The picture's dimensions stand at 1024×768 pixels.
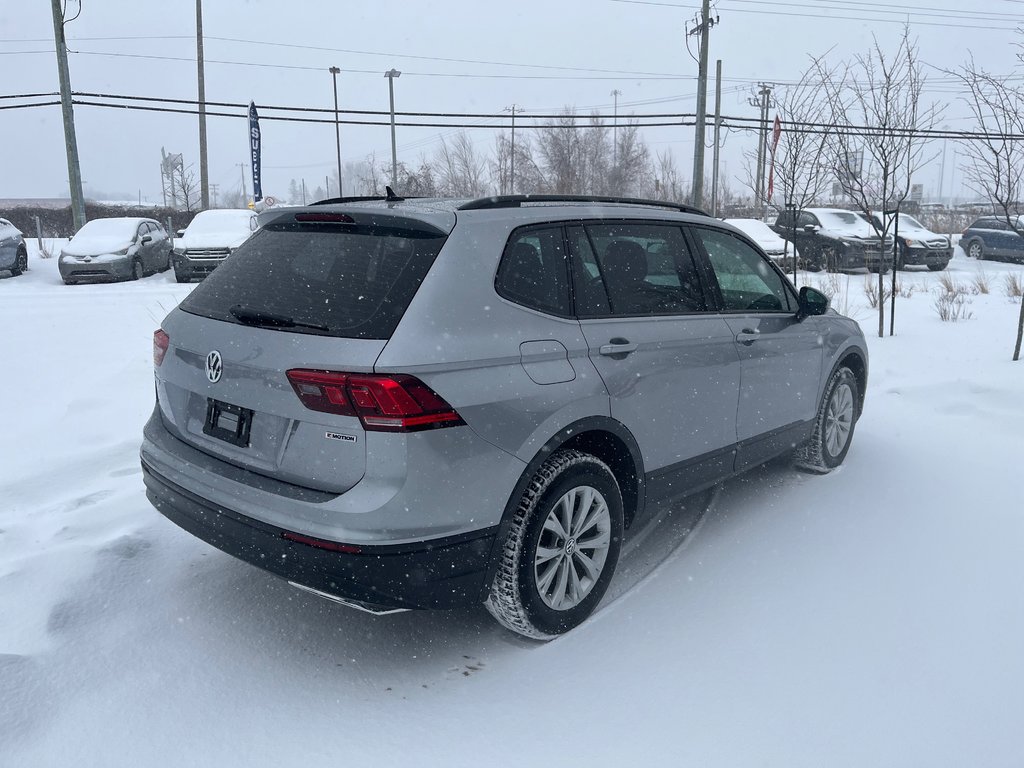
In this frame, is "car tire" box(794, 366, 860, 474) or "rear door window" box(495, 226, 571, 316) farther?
"car tire" box(794, 366, 860, 474)

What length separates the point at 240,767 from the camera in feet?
8.09

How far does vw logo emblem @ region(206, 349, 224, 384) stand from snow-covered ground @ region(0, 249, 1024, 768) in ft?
3.51

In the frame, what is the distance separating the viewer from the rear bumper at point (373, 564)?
2.62 m

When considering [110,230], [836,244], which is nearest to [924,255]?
[836,244]

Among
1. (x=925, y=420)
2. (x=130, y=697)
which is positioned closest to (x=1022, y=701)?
(x=130, y=697)

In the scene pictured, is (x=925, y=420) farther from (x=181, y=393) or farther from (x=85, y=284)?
(x=85, y=284)

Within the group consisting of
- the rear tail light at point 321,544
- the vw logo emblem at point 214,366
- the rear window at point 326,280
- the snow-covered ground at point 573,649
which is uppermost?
the rear window at point 326,280

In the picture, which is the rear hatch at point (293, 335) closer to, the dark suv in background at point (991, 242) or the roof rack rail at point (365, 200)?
the roof rack rail at point (365, 200)

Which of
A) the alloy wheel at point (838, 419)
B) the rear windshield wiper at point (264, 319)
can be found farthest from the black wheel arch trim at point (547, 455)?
the alloy wheel at point (838, 419)

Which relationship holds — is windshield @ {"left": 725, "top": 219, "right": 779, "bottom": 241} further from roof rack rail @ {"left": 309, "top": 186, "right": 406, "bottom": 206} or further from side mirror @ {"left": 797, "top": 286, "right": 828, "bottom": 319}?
roof rack rail @ {"left": 309, "top": 186, "right": 406, "bottom": 206}

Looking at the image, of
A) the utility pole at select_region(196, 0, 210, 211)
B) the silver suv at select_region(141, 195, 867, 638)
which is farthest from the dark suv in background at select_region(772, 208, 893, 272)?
the utility pole at select_region(196, 0, 210, 211)

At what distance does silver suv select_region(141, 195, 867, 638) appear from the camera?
103 inches

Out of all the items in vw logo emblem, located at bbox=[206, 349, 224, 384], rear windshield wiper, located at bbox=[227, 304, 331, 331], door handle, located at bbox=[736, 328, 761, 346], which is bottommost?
door handle, located at bbox=[736, 328, 761, 346]

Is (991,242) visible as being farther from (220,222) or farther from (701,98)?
(220,222)
